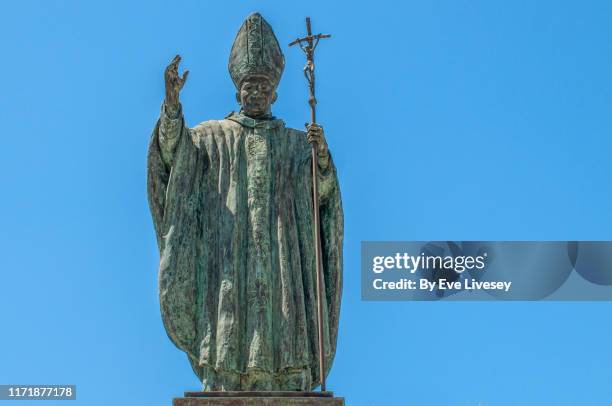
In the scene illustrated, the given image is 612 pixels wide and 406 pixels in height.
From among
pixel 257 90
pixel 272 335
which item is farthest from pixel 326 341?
pixel 257 90

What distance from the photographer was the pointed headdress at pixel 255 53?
1702 centimetres

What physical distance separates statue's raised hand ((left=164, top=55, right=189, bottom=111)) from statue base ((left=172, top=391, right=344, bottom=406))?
3.23 meters

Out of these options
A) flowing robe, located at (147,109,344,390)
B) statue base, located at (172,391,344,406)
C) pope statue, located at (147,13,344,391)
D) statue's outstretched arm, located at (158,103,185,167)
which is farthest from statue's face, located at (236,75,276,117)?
statue base, located at (172,391,344,406)

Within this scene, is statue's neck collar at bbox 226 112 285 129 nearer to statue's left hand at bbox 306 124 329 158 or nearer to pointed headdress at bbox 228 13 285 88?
pointed headdress at bbox 228 13 285 88

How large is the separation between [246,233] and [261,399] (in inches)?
78.8

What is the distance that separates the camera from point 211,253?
54.0ft

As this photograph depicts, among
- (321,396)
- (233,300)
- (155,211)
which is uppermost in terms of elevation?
(155,211)

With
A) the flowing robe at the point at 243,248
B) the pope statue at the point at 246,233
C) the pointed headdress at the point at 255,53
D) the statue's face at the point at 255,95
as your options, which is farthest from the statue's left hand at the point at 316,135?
the pointed headdress at the point at 255,53

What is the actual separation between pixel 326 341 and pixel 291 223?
1396 millimetres

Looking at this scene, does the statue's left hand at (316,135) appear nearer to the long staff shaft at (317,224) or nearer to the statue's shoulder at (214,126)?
the long staff shaft at (317,224)

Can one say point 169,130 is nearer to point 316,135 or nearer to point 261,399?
point 316,135

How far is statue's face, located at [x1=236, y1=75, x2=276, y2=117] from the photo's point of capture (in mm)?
17062

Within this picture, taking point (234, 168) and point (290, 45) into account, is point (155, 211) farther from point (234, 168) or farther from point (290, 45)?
point (290, 45)

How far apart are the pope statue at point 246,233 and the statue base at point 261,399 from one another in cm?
37
